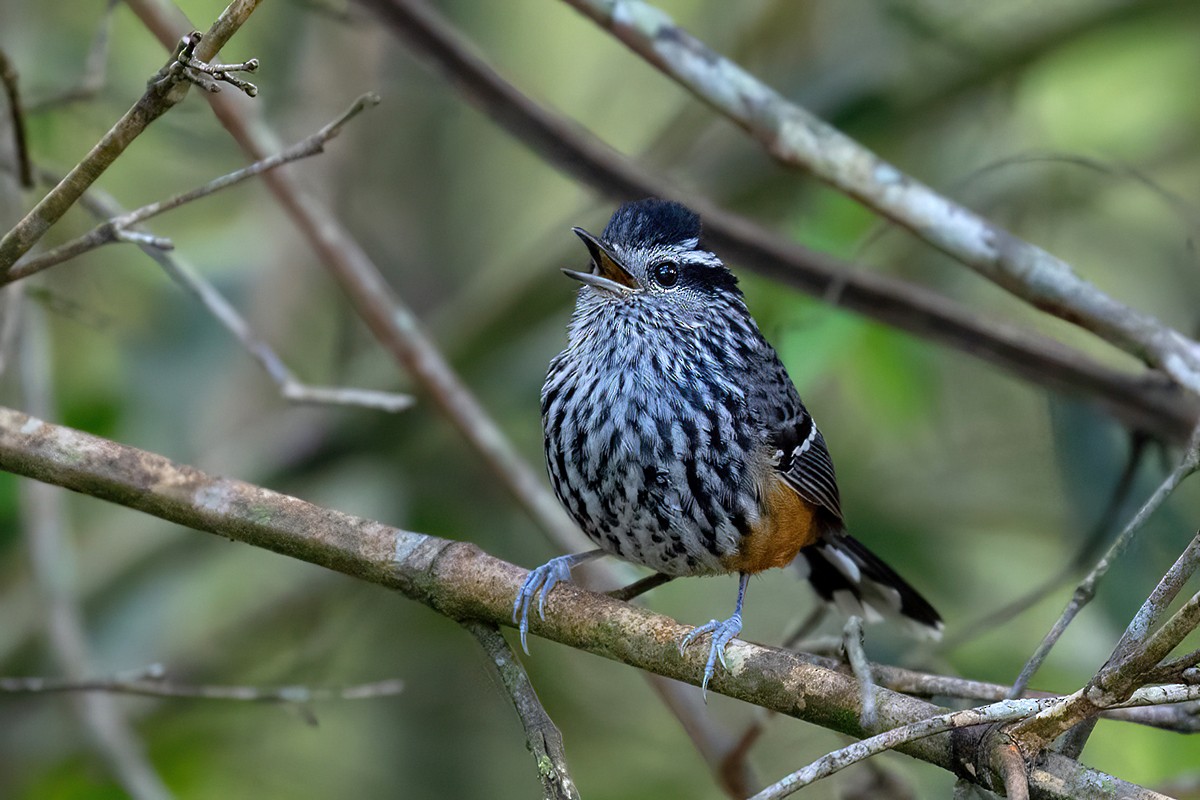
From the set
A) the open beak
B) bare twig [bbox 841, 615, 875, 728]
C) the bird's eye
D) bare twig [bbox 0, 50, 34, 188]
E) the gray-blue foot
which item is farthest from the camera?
the bird's eye

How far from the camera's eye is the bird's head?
13.5 feet

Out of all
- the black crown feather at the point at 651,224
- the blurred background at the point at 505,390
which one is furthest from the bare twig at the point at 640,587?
the blurred background at the point at 505,390

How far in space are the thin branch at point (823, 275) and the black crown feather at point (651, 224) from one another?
733 millimetres

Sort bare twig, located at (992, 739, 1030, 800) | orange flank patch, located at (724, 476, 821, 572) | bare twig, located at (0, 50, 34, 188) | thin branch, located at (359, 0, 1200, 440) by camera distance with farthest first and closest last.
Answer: thin branch, located at (359, 0, 1200, 440), orange flank patch, located at (724, 476, 821, 572), bare twig, located at (0, 50, 34, 188), bare twig, located at (992, 739, 1030, 800)

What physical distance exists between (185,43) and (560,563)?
6.17 feet

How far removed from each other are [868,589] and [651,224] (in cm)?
161

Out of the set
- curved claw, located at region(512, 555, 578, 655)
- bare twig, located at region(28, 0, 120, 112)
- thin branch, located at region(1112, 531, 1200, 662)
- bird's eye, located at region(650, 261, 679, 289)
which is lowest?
thin branch, located at region(1112, 531, 1200, 662)

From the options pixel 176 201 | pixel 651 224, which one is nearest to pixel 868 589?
pixel 651 224

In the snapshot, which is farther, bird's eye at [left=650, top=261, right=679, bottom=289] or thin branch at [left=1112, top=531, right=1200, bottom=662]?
bird's eye at [left=650, top=261, right=679, bottom=289]

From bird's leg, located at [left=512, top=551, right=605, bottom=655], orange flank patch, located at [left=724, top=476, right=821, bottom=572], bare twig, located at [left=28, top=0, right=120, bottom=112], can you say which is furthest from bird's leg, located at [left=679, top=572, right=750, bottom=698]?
bare twig, located at [left=28, top=0, right=120, bottom=112]

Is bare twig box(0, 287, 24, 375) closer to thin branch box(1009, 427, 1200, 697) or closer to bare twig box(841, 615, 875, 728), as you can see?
bare twig box(841, 615, 875, 728)

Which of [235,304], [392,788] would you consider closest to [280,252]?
[235,304]

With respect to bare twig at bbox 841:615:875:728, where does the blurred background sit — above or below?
above

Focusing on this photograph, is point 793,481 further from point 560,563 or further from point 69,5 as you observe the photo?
point 69,5
